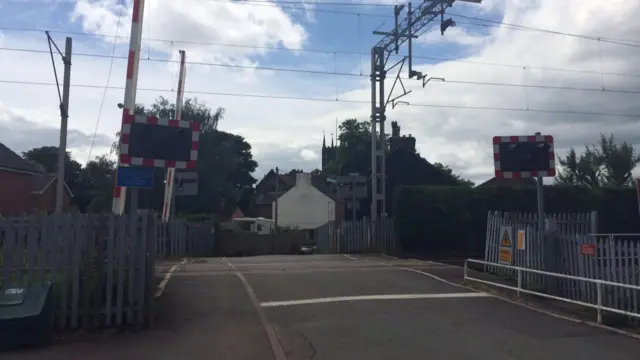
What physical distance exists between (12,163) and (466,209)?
2583 cm

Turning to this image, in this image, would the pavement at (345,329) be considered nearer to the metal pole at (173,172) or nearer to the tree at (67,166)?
the metal pole at (173,172)

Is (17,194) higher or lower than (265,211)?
lower

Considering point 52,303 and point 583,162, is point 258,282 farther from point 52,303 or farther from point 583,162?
point 583,162

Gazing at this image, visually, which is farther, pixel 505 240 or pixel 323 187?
pixel 323 187

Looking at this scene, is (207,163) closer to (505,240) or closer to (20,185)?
(20,185)

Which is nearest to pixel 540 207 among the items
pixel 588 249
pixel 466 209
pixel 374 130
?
pixel 588 249

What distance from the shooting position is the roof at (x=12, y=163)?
36178mm

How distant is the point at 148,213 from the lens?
32.9 feet

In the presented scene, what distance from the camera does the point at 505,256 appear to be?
15.2 m

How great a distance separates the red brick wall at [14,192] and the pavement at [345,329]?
25.8 m

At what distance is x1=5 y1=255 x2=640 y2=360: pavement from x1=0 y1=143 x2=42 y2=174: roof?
85.5 ft

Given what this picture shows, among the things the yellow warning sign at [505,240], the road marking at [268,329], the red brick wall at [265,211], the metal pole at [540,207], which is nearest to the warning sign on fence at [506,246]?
the yellow warning sign at [505,240]

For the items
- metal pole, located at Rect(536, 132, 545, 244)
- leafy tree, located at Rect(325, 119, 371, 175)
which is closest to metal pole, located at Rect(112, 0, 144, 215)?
metal pole, located at Rect(536, 132, 545, 244)

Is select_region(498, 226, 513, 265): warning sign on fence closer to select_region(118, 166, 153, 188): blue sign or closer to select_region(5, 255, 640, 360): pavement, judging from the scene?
select_region(5, 255, 640, 360): pavement
